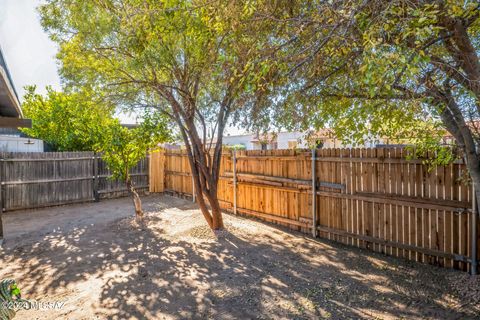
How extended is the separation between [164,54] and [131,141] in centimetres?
282

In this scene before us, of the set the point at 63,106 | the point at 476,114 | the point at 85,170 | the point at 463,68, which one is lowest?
the point at 85,170

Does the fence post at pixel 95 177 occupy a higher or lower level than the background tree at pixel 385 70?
lower

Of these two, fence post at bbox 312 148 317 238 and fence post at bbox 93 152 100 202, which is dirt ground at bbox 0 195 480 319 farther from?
fence post at bbox 93 152 100 202

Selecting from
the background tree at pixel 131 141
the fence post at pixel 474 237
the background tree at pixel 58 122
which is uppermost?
the background tree at pixel 58 122

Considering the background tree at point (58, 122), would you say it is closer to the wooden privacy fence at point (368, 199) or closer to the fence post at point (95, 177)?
the fence post at point (95, 177)

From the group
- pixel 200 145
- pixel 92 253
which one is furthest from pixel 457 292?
pixel 92 253

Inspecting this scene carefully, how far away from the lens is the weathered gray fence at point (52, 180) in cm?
813

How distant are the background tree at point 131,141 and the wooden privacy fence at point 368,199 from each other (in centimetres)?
208

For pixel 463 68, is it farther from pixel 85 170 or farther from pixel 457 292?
pixel 85 170

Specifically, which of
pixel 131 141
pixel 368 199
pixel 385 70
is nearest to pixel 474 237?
pixel 368 199

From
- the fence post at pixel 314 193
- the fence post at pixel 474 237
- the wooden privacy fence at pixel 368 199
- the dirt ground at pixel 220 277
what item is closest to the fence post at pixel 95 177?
the dirt ground at pixel 220 277

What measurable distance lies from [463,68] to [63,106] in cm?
1188

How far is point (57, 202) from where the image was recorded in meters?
8.94

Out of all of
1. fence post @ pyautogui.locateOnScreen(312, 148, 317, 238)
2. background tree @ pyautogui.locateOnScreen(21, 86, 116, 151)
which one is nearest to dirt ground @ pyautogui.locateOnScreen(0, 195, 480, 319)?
fence post @ pyautogui.locateOnScreen(312, 148, 317, 238)
